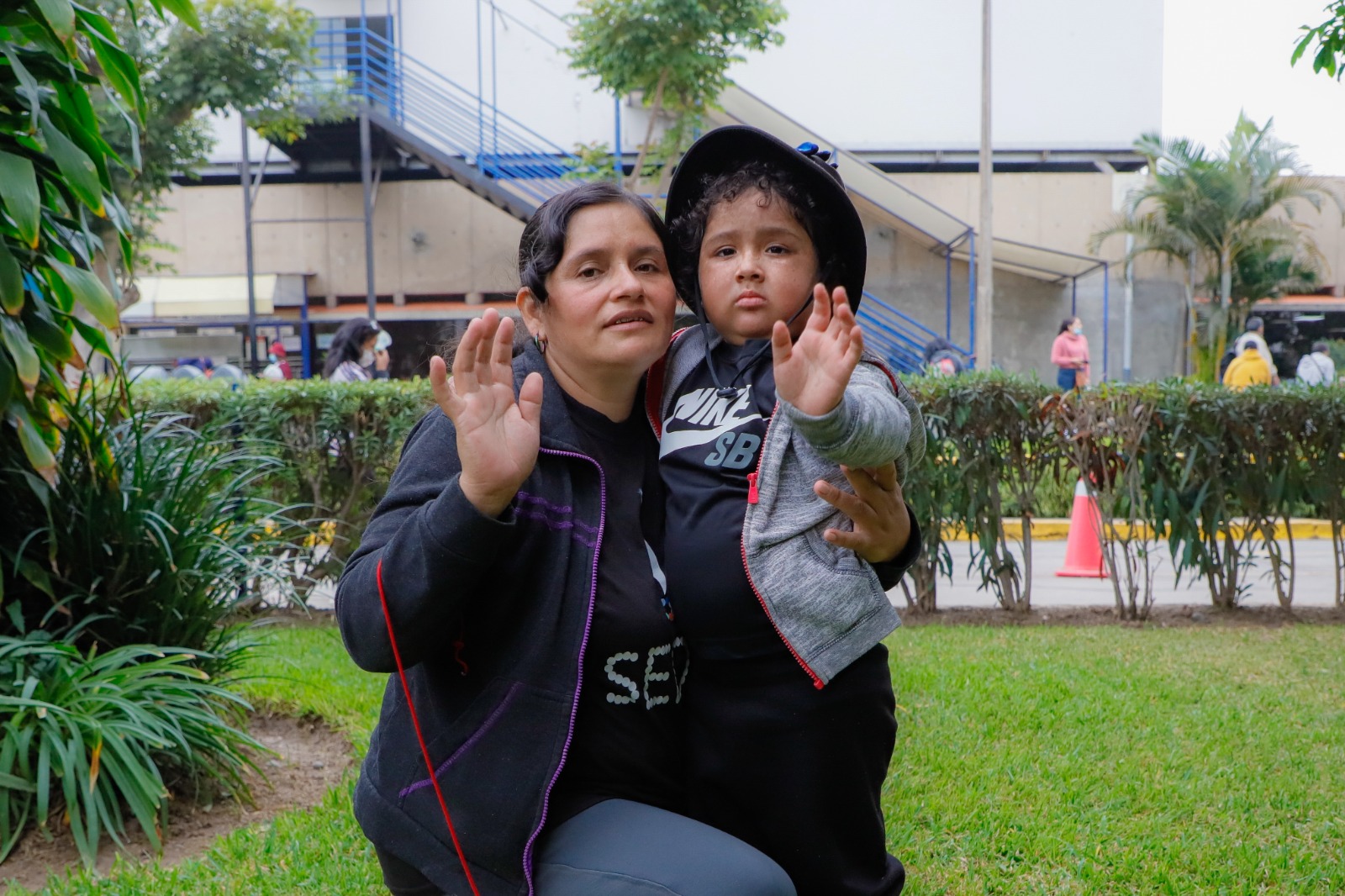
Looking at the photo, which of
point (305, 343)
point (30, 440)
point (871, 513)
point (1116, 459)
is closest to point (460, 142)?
point (305, 343)

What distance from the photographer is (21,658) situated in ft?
11.2

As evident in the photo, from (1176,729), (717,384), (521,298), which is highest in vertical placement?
(521,298)

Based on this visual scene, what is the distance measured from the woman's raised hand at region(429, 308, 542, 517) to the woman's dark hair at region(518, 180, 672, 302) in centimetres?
29

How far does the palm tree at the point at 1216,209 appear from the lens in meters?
22.7

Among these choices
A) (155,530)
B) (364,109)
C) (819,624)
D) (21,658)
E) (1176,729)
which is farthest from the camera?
(364,109)

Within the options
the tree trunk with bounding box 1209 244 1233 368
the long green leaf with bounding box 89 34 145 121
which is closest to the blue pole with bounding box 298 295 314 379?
the tree trunk with bounding box 1209 244 1233 368

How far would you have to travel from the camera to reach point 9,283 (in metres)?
3.17

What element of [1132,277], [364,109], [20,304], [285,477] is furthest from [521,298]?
[1132,277]

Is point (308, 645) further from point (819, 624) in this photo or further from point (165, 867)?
point (819, 624)

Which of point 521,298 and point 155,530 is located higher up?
point 521,298

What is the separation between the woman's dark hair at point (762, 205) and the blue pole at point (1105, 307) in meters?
19.1

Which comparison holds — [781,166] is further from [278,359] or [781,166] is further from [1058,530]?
[278,359]

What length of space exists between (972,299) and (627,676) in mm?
19412

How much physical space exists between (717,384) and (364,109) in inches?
690
